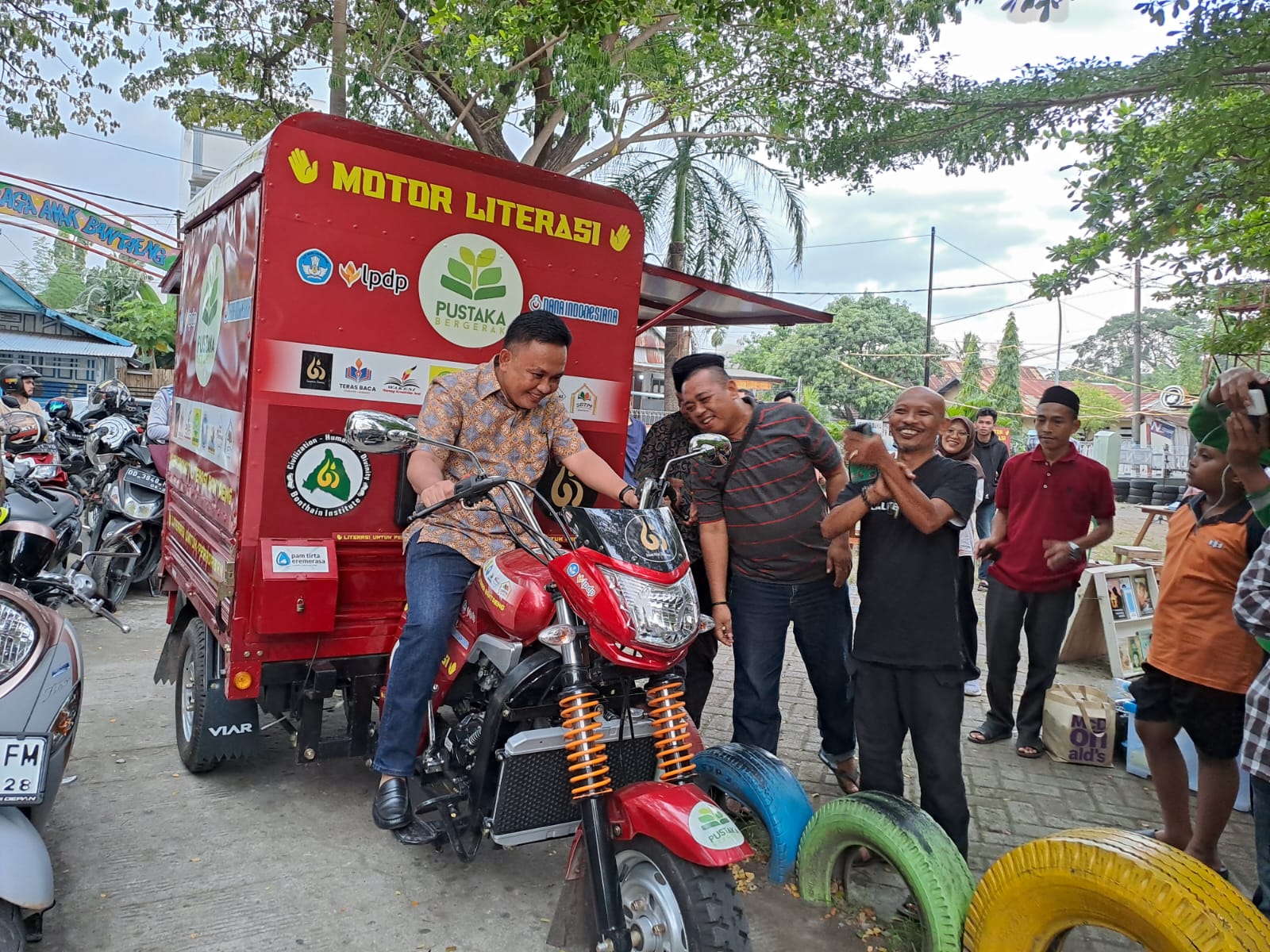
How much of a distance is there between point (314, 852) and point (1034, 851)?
2593 mm

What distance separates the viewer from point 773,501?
3.74m

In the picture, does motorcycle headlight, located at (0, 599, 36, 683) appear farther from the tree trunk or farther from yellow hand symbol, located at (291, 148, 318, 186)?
the tree trunk

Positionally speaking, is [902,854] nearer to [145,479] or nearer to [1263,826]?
[1263,826]

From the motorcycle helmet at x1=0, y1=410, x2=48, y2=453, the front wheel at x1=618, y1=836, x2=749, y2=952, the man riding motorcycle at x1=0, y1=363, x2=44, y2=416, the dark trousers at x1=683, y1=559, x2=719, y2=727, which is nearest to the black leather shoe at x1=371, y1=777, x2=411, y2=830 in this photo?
the front wheel at x1=618, y1=836, x2=749, y2=952

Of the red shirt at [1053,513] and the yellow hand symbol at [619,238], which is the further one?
the red shirt at [1053,513]

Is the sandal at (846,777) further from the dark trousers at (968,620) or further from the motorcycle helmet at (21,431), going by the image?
the motorcycle helmet at (21,431)

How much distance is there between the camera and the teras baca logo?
11.8 feet

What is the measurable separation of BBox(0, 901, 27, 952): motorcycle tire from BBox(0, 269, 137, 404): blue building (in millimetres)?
19120

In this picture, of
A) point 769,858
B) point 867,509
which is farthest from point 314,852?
point 867,509

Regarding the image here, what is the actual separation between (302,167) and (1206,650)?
3.79 m

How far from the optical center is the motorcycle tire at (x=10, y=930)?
224 centimetres

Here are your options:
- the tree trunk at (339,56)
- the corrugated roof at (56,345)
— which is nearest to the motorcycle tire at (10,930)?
the tree trunk at (339,56)

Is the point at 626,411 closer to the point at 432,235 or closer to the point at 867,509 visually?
the point at 432,235

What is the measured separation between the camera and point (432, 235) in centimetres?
379
